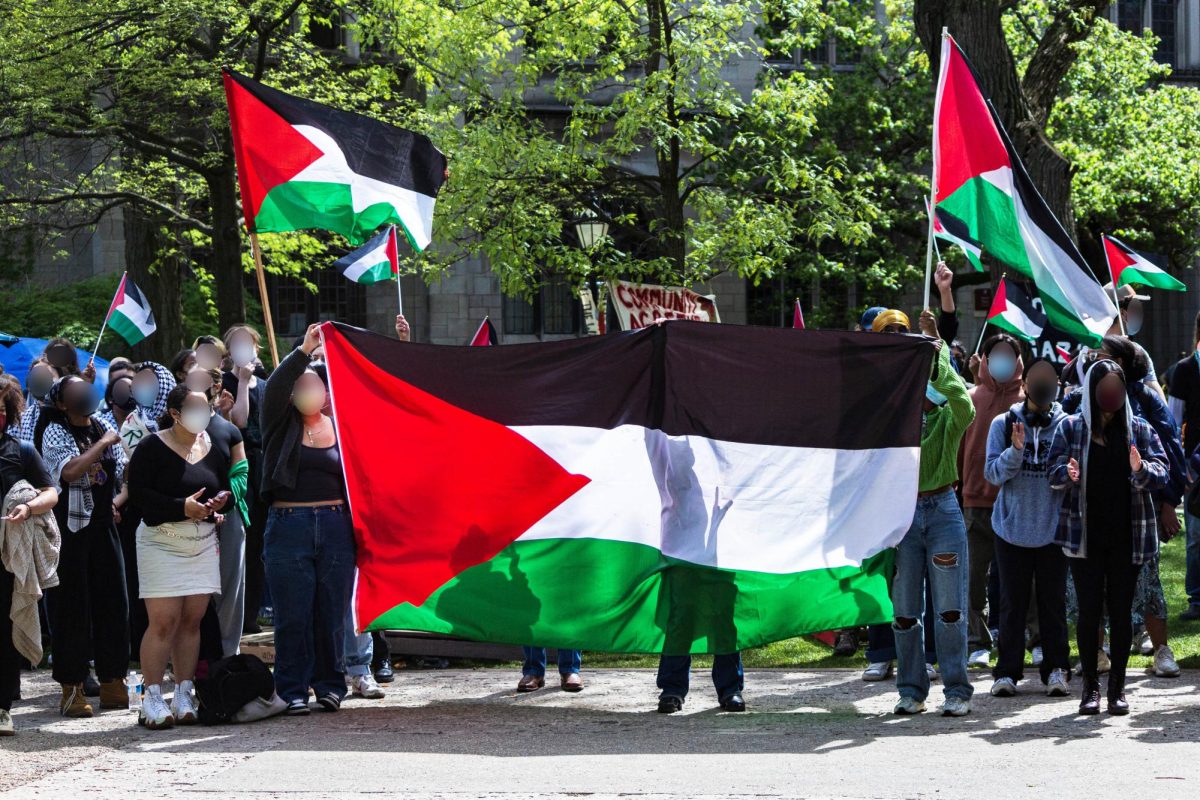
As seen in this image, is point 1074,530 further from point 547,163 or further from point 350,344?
point 547,163

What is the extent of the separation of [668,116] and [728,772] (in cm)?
1139

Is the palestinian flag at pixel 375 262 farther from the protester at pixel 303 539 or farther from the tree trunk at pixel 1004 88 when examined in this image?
the tree trunk at pixel 1004 88

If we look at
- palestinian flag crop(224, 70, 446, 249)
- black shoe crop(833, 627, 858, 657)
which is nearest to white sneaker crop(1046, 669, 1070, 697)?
black shoe crop(833, 627, 858, 657)

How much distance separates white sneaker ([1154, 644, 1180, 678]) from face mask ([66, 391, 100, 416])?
272 inches

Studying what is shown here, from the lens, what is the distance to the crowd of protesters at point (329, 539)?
8469 millimetres

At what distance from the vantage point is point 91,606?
374 inches

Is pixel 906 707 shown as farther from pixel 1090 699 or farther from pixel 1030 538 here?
pixel 1030 538

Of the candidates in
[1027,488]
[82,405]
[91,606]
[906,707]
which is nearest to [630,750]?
[906,707]

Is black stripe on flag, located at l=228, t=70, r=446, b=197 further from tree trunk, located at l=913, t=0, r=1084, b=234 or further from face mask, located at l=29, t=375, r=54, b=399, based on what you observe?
tree trunk, located at l=913, t=0, r=1084, b=234

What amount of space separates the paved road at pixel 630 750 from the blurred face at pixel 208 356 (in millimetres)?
2632

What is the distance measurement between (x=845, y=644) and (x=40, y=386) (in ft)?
22.0

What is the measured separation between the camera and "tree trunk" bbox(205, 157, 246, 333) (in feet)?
63.0

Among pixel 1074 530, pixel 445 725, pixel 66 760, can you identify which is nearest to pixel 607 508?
pixel 445 725

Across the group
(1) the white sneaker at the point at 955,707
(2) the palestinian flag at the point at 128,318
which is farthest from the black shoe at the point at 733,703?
(2) the palestinian flag at the point at 128,318
